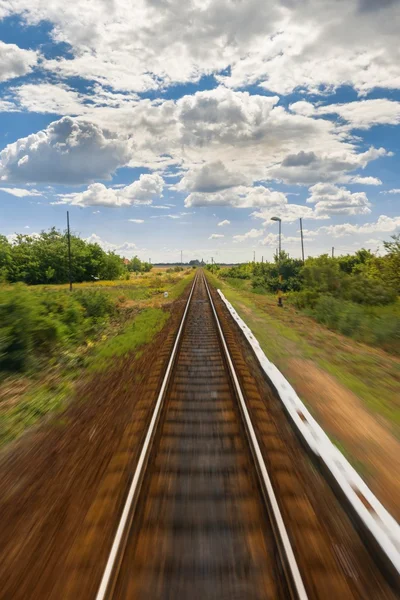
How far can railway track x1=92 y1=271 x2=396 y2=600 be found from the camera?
10.8ft

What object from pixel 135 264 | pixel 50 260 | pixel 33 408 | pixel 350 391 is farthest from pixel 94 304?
pixel 135 264

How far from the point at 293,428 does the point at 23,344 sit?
26.2ft

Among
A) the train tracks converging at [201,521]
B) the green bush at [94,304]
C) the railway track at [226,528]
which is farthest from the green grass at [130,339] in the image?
the railway track at [226,528]

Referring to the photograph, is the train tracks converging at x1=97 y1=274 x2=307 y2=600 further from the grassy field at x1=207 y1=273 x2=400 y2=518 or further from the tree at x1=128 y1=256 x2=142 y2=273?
the tree at x1=128 y1=256 x2=142 y2=273

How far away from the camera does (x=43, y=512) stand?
14.4 ft

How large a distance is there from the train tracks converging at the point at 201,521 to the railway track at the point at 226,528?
11 mm

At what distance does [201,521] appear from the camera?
4109mm

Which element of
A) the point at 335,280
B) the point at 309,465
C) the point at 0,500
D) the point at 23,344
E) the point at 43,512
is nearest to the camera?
the point at 43,512

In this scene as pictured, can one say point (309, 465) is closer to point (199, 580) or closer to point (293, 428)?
point (293, 428)

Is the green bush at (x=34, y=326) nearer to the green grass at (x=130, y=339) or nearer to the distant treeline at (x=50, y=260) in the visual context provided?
the green grass at (x=130, y=339)

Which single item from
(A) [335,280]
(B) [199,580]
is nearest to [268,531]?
(B) [199,580]

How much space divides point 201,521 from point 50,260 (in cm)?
7283

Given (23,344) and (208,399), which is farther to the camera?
(23,344)

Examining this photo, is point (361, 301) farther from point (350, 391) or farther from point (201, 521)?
point (201, 521)
